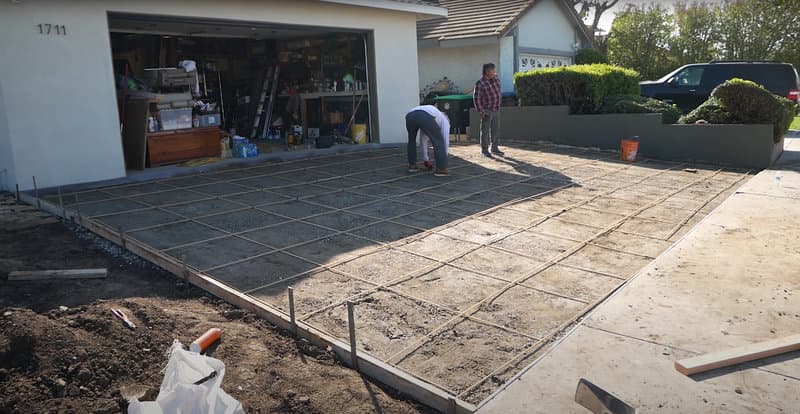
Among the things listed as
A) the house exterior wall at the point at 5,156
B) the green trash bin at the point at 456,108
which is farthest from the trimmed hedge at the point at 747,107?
the house exterior wall at the point at 5,156

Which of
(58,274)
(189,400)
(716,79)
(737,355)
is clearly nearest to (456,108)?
(716,79)

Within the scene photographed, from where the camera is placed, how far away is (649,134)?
11875 millimetres

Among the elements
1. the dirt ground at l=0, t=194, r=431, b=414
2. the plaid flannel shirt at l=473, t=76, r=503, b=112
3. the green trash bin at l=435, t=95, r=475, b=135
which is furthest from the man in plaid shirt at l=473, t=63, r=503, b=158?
the dirt ground at l=0, t=194, r=431, b=414

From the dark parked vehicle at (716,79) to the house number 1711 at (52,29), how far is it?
1496cm

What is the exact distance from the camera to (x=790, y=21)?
22812mm

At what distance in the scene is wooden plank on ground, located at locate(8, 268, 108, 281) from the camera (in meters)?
4.70

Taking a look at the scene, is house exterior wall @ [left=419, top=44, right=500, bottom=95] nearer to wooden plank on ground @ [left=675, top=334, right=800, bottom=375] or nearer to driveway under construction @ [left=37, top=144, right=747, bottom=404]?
driveway under construction @ [left=37, top=144, right=747, bottom=404]

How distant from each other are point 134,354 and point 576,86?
11598 millimetres

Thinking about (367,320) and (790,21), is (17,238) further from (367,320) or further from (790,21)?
(790,21)

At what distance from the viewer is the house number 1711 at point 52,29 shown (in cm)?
790

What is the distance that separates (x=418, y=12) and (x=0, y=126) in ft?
26.9

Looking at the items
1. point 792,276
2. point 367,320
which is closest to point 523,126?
point 792,276

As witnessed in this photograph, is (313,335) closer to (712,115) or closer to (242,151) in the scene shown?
(242,151)

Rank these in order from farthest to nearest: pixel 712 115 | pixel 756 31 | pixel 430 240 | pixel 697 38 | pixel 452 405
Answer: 1. pixel 697 38
2. pixel 756 31
3. pixel 712 115
4. pixel 430 240
5. pixel 452 405
